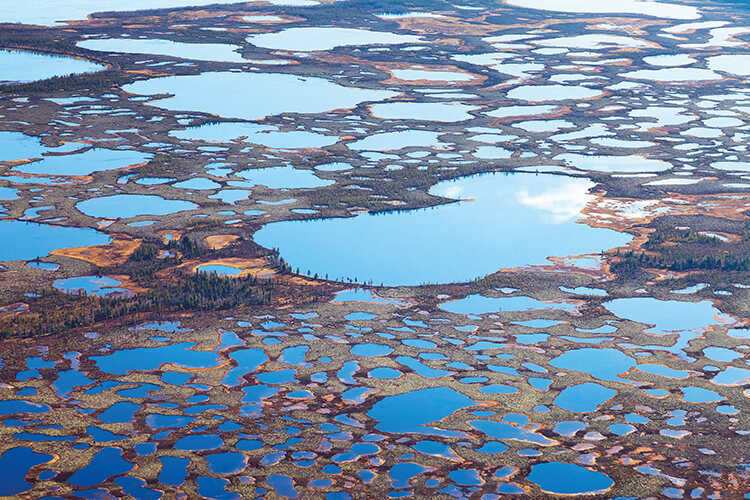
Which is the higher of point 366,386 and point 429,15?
point 429,15

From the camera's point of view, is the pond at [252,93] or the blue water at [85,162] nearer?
the blue water at [85,162]

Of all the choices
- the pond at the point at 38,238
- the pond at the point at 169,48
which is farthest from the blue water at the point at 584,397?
the pond at the point at 169,48

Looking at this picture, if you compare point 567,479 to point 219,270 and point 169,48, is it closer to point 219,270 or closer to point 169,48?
point 219,270

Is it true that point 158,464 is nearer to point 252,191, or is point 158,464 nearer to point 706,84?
point 252,191

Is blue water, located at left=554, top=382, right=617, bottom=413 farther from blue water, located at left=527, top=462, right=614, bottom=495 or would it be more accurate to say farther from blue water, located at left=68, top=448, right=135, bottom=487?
blue water, located at left=68, top=448, right=135, bottom=487

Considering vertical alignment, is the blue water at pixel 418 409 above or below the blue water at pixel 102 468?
below

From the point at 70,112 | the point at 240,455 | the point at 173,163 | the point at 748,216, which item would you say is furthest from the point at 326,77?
the point at 240,455

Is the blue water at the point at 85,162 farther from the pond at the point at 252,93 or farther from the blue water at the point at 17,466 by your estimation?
the blue water at the point at 17,466
